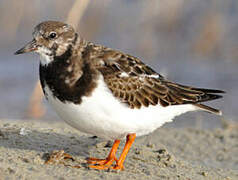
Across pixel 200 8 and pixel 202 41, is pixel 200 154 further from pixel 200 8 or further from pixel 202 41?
pixel 200 8

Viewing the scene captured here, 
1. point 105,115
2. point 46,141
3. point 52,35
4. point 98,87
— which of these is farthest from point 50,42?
point 46,141

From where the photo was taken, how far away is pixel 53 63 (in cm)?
418

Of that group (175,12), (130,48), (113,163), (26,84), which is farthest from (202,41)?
(113,163)

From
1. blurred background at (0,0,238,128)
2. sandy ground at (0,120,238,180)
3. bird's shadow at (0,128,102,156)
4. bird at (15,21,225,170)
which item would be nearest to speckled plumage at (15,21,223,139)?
bird at (15,21,225,170)

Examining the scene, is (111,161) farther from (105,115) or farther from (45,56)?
(45,56)

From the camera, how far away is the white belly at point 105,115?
3.98 metres

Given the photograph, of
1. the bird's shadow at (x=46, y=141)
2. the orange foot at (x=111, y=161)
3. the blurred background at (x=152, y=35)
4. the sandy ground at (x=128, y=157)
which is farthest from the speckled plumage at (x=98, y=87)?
the blurred background at (x=152, y=35)

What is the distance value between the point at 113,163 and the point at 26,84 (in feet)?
18.7

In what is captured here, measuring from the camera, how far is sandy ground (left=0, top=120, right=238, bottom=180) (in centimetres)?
409

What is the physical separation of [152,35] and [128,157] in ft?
22.2

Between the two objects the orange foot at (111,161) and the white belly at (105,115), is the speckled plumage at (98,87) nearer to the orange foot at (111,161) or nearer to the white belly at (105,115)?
the white belly at (105,115)

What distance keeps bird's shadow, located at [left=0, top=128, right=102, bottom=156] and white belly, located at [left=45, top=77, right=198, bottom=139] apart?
619mm

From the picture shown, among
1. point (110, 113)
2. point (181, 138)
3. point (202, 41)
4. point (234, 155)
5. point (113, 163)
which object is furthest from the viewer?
point (202, 41)

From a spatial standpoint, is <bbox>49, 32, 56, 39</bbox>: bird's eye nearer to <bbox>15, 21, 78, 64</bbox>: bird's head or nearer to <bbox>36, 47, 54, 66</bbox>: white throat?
<bbox>15, 21, 78, 64</bbox>: bird's head
